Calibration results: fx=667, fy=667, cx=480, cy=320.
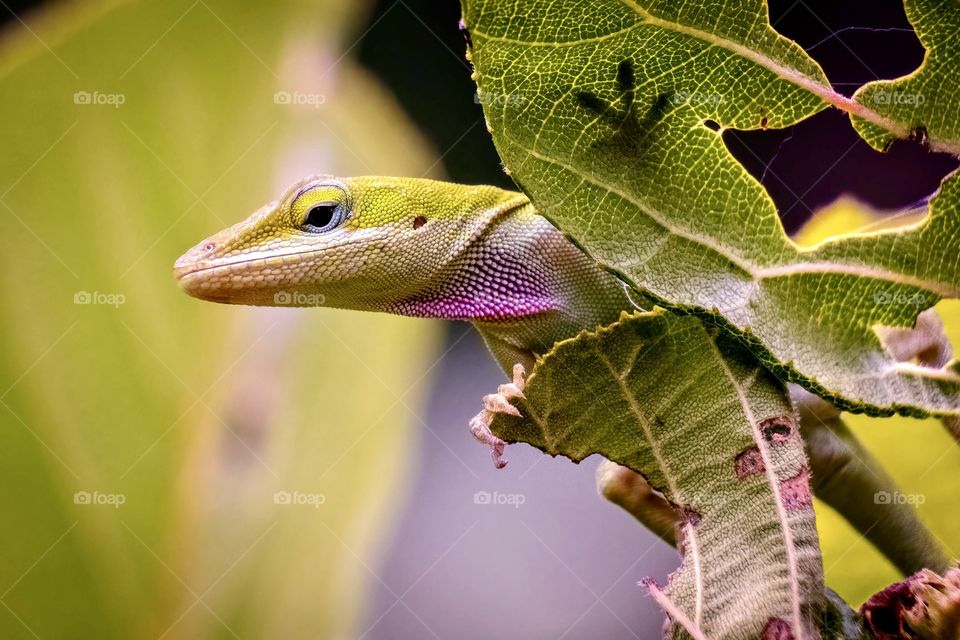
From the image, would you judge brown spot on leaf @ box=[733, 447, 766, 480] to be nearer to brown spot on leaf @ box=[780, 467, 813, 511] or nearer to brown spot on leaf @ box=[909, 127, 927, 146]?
brown spot on leaf @ box=[780, 467, 813, 511]

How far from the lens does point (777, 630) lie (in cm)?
39

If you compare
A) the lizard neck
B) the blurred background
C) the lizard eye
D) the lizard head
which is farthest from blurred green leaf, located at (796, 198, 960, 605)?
the lizard eye

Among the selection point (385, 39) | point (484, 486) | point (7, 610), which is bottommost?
point (7, 610)

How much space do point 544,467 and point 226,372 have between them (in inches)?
33.2

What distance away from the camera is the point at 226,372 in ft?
5.61

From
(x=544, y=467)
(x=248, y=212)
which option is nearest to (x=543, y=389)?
(x=544, y=467)

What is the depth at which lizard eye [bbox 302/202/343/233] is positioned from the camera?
0.84 metres

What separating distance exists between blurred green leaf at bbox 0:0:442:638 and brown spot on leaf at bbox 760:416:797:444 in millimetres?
1296

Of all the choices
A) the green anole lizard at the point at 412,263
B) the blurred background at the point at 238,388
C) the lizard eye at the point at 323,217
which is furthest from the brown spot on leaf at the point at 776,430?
the blurred background at the point at 238,388

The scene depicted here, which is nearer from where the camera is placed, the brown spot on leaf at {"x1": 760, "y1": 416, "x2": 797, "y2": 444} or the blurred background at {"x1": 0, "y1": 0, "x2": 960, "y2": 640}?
the brown spot on leaf at {"x1": 760, "y1": 416, "x2": 797, "y2": 444}

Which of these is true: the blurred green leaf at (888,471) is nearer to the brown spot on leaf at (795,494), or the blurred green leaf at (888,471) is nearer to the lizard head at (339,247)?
the lizard head at (339,247)

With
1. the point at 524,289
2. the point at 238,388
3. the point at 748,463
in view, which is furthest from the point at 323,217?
the point at 238,388

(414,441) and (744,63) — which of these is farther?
(414,441)

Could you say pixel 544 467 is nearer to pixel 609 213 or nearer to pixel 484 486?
pixel 484 486
